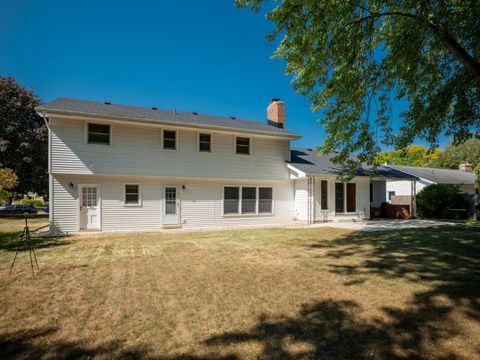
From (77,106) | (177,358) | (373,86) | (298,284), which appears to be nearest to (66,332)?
(177,358)

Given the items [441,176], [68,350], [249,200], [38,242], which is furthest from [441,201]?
[38,242]

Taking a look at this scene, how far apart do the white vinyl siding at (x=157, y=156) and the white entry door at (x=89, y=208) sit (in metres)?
0.99

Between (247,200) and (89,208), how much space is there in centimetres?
851

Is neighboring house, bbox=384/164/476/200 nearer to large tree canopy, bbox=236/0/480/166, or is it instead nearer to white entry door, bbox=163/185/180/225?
large tree canopy, bbox=236/0/480/166

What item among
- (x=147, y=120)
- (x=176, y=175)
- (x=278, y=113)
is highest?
(x=278, y=113)

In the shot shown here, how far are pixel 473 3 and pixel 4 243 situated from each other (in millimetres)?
17002

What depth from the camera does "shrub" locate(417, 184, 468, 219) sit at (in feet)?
63.9

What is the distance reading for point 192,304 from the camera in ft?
14.9

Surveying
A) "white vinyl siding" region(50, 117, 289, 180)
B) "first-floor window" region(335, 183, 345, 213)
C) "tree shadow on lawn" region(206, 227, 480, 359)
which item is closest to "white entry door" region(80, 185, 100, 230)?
"white vinyl siding" region(50, 117, 289, 180)

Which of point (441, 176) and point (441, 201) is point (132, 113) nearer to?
point (441, 201)

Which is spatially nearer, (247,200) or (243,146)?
(243,146)

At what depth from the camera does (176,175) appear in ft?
46.9

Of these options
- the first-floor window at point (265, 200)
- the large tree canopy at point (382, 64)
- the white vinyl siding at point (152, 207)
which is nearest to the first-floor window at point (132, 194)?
the white vinyl siding at point (152, 207)

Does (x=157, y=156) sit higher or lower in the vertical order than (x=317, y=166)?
higher
